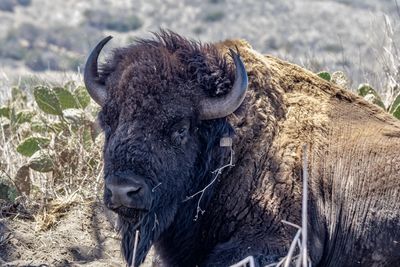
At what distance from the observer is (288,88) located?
712 centimetres

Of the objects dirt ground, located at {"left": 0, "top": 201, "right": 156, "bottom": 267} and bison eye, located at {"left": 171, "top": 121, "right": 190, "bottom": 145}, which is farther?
dirt ground, located at {"left": 0, "top": 201, "right": 156, "bottom": 267}

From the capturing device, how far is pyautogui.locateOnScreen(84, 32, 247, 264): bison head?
6270 millimetres

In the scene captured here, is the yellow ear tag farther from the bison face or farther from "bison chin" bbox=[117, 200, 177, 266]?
"bison chin" bbox=[117, 200, 177, 266]

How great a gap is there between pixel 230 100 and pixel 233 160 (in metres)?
0.44

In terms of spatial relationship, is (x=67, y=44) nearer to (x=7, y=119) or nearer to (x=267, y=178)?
(x=7, y=119)

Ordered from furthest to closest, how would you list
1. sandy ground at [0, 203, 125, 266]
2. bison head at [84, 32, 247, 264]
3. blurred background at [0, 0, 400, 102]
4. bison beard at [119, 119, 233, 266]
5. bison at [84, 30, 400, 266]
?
blurred background at [0, 0, 400, 102] < sandy ground at [0, 203, 125, 266] < bison beard at [119, 119, 233, 266] < bison at [84, 30, 400, 266] < bison head at [84, 32, 247, 264]

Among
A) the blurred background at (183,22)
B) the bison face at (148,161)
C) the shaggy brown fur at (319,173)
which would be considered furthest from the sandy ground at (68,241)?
the blurred background at (183,22)

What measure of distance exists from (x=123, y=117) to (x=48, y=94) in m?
2.75

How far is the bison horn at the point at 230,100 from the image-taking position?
21.3ft

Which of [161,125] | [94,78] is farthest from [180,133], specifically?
[94,78]

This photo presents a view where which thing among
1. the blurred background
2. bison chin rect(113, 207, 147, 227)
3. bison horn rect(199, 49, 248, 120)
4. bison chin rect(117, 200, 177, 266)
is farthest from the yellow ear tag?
the blurred background

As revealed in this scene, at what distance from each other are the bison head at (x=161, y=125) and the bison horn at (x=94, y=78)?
0.05ft

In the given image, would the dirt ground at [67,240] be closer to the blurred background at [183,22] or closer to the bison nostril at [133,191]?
the bison nostril at [133,191]

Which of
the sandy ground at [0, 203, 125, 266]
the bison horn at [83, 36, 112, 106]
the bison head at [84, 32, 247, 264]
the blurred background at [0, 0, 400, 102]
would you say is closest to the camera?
the bison head at [84, 32, 247, 264]
